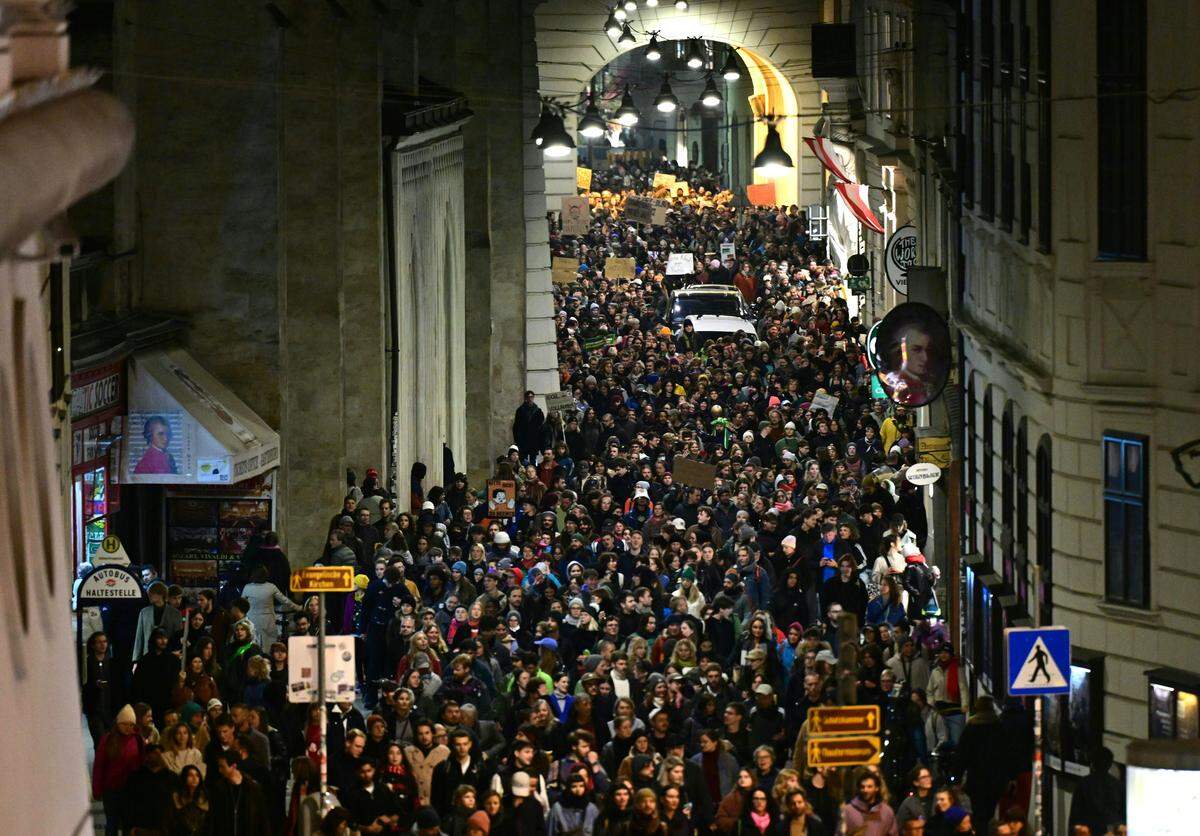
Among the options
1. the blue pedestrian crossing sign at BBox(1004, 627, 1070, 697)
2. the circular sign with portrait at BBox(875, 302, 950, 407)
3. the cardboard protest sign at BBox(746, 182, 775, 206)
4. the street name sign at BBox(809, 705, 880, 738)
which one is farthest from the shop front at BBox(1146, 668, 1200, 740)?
the cardboard protest sign at BBox(746, 182, 775, 206)

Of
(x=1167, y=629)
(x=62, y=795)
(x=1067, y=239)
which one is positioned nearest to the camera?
(x=62, y=795)

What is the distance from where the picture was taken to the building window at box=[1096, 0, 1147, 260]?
19.2 meters

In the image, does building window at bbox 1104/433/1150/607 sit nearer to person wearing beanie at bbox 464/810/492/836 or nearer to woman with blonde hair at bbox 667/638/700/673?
woman with blonde hair at bbox 667/638/700/673

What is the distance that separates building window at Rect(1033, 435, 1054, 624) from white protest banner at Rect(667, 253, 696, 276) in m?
39.7

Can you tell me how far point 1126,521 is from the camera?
19.5 metres

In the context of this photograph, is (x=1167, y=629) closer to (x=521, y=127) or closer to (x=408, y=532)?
(x=408, y=532)

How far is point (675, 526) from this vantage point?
27766 mm


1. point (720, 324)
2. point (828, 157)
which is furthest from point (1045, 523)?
point (720, 324)

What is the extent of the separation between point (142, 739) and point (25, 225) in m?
13.2

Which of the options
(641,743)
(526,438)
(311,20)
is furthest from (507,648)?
(526,438)

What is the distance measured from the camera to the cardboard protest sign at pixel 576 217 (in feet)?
177

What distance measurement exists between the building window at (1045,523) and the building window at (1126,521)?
3.03ft

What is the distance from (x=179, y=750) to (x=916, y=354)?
12.5 m

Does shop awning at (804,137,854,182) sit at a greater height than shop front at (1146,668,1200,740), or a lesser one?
greater
